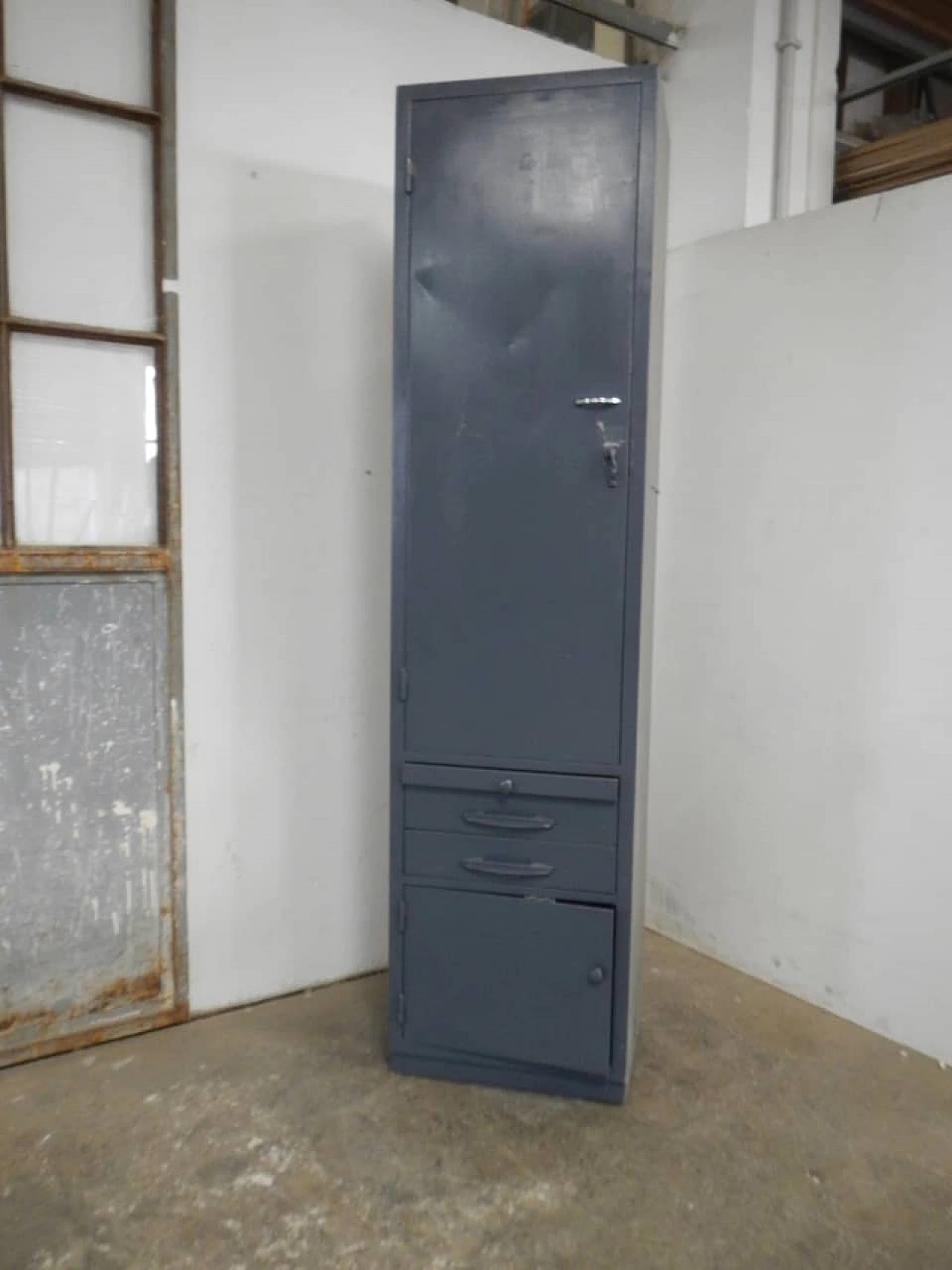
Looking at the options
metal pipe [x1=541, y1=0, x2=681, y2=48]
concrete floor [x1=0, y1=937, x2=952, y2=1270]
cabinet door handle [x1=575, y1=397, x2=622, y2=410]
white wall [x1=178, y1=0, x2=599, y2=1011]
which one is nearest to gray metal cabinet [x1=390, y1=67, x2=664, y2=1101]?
cabinet door handle [x1=575, y1=397, x2=622, y2=410]

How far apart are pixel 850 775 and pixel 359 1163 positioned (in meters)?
1.36

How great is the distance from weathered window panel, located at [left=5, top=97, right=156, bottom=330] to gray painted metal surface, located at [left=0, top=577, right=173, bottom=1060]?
575mm

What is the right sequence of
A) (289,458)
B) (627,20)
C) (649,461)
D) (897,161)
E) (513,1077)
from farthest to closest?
(627,20) → (897,161) → (289,458) → (513,1077) → (649,461)

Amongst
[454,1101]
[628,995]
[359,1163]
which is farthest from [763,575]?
[359,1163]

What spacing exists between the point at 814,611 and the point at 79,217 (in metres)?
1.86

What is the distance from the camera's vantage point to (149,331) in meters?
2.01

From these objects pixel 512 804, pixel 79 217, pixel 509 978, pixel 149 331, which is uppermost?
pixel 79 217

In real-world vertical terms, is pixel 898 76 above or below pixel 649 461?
above

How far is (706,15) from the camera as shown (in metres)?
2.54

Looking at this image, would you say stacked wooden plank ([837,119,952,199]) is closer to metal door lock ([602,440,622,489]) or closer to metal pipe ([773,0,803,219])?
metal pipe ([773,0,803,219])

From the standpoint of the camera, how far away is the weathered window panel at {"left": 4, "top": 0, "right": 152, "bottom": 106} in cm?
182

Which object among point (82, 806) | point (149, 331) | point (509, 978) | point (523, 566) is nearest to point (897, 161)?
point (523, 566)

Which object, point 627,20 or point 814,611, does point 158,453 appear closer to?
point 814,611

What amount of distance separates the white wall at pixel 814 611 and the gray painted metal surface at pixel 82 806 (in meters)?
1.41
